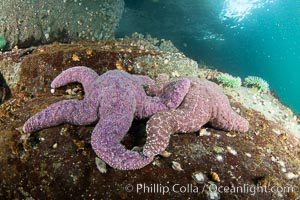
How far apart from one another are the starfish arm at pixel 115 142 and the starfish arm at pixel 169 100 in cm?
51

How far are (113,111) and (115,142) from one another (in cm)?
54

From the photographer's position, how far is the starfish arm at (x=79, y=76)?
504cm

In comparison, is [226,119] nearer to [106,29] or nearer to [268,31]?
[106,29]

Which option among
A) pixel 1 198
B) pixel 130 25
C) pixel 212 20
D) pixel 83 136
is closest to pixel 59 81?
pixel 83 136

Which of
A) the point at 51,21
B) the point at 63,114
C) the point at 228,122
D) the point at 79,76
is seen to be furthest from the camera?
the point at 51,21

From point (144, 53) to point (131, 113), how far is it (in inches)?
119

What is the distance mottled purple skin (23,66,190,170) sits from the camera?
364 centimetres

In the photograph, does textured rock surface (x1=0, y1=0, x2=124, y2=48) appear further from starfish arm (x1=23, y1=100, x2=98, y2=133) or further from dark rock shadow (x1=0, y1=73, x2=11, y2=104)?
starfish arm (x1=23, y1=100, x2=98, y2=133)

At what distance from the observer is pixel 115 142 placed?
12.0 ft

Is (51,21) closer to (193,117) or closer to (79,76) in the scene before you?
(79,76)

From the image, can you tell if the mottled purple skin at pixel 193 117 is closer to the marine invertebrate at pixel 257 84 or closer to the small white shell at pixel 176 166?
the small white shell at pixel 176 166

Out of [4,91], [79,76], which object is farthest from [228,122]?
[4,91]

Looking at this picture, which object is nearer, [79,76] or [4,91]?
[79,76]

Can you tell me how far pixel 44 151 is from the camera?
4.08m
